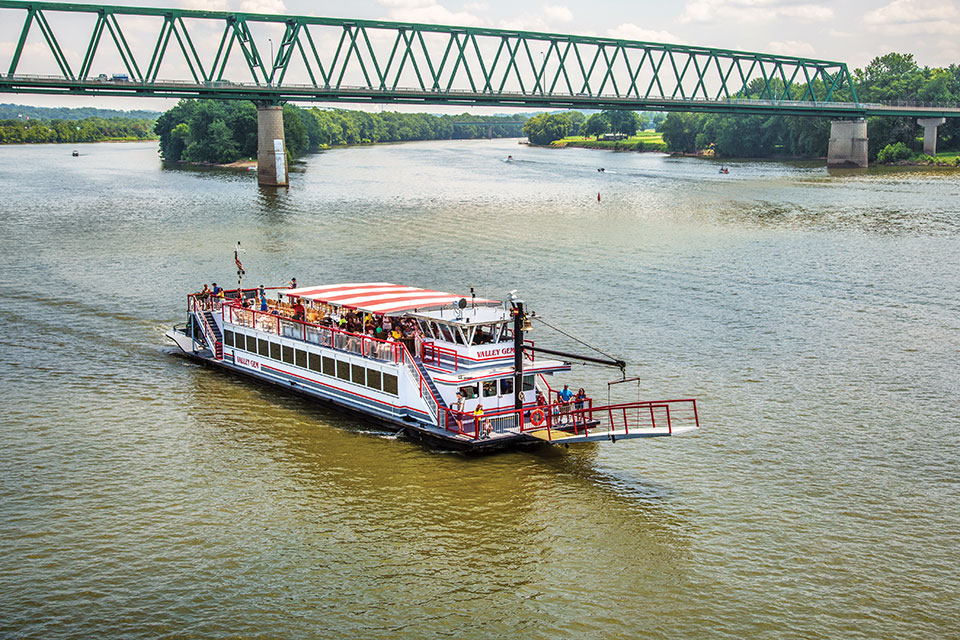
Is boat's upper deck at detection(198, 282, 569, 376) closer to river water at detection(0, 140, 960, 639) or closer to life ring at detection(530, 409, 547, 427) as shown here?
life ring at detection(530, 409, 547, 427)

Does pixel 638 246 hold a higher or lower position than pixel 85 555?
higher

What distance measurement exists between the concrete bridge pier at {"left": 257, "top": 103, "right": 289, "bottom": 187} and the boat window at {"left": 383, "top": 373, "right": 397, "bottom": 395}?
371ft

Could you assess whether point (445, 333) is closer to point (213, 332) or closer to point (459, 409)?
point (459, 409)

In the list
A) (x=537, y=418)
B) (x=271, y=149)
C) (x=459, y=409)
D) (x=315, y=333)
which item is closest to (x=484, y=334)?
(x=459, y=409)

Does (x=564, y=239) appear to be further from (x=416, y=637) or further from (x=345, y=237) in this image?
(x=416, y=637)

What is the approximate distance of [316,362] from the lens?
137 ft

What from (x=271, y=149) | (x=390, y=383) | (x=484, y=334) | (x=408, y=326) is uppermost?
(x=271, y=149)

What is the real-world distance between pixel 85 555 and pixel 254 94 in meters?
128

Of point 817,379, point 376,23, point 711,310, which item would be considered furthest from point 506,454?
Result: point 376,23

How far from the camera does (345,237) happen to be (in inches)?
3629

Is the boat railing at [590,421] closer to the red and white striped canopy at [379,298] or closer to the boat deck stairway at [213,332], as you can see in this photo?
the red and white striped canopy at [379,298]

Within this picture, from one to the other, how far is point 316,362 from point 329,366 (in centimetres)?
99

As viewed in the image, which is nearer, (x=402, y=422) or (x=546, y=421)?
(x=546, y=421)

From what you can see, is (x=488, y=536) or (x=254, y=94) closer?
(x=488, y=536)
